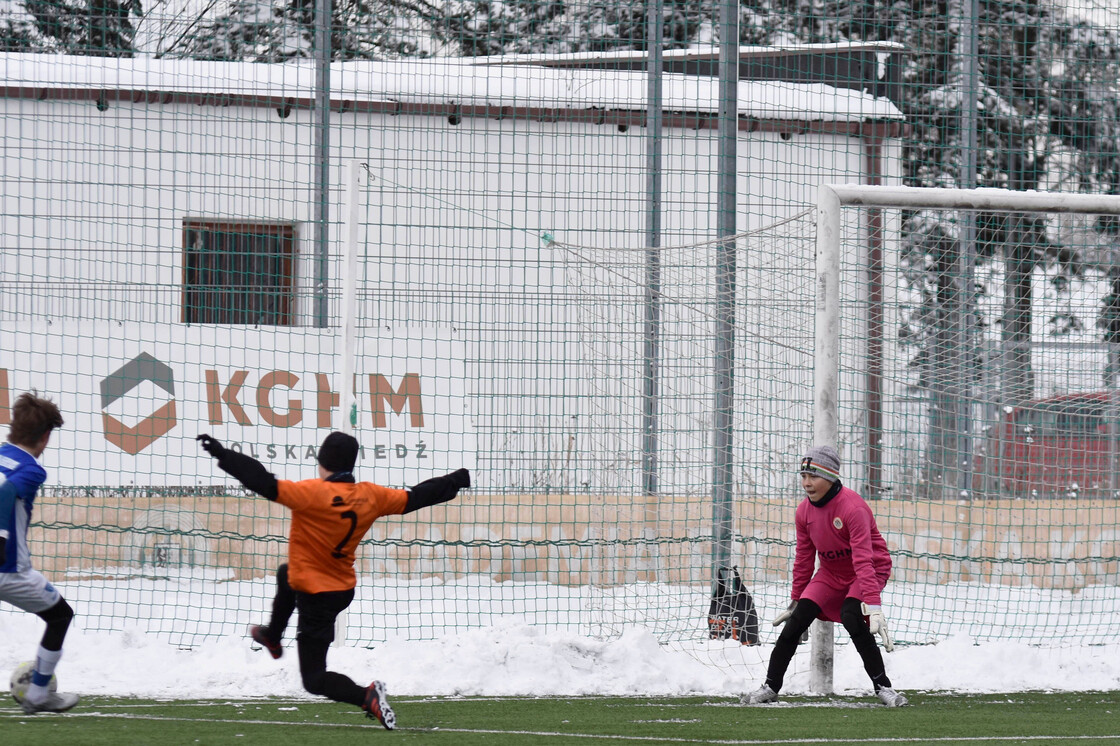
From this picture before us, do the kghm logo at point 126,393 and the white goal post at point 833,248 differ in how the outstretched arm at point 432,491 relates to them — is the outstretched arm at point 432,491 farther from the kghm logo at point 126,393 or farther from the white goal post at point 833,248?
the kghm logo at point 126,393

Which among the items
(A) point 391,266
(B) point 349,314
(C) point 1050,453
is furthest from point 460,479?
(C) point 1050,453

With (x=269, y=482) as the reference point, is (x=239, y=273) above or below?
above

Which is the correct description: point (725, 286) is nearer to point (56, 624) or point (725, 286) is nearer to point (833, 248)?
point (833, 248)

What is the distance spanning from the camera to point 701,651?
24.8ft

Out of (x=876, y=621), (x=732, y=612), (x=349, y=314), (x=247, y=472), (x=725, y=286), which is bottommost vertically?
(x=732, y=612)

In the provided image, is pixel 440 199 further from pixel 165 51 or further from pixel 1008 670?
pixel 1008 670

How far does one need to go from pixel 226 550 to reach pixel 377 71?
363 centimetres

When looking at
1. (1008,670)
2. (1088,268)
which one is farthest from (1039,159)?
(1008,670)

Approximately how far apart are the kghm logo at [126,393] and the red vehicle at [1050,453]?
5.99 m

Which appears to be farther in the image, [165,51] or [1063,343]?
[1063,343]

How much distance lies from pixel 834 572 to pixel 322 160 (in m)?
4.61

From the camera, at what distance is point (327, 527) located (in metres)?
4.93

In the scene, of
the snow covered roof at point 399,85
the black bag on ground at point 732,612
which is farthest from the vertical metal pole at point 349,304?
the black bag on ground at point 732,612

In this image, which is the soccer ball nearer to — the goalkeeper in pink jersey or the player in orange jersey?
the player in orange jersey
